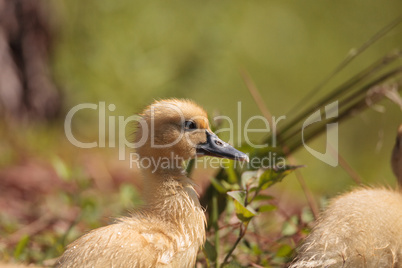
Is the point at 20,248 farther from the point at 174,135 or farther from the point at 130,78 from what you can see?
the point at 130,78

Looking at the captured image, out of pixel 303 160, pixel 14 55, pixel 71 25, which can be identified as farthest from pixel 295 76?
pixel 14 55

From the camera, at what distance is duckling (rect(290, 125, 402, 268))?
1373 millimetres

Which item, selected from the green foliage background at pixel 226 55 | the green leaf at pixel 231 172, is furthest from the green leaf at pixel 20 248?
the green foliage background at pixel 226 55

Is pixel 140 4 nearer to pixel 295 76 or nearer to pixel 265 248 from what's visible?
pixel 295 76

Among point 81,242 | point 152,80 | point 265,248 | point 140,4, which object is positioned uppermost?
point 140,4

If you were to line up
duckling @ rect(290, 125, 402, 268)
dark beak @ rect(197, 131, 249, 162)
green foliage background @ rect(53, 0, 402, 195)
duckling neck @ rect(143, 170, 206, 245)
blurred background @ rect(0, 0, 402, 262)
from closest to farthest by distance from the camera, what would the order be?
duckling @ rect(290, 125, 402, 268)
duckling neck @ rect(143, 170, 206, 245)
dark beak @ rect(197, 131, 249, 162)
blurred background @ rect(0, 0, 402, 262)
green foliage background @ rect(53, 0, 402, 195)

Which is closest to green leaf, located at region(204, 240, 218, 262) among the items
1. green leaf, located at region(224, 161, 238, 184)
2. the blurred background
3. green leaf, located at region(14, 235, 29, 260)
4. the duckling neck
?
the duckling neck

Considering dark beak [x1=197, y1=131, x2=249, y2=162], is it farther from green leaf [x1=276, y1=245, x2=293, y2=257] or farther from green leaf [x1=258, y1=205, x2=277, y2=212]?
green leaf [x1=276, y1=245, x2=293, y2=257]

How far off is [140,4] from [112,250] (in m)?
4.16

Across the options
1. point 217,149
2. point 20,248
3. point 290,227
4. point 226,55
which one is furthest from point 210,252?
point 226,55

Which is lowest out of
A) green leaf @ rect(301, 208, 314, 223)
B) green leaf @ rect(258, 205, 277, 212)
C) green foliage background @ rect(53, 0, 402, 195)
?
green leaf @ rect(301, 208, 314, 223)

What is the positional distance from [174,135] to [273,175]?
36cm

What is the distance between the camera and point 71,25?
4527mm

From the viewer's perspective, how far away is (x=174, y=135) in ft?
5.75
